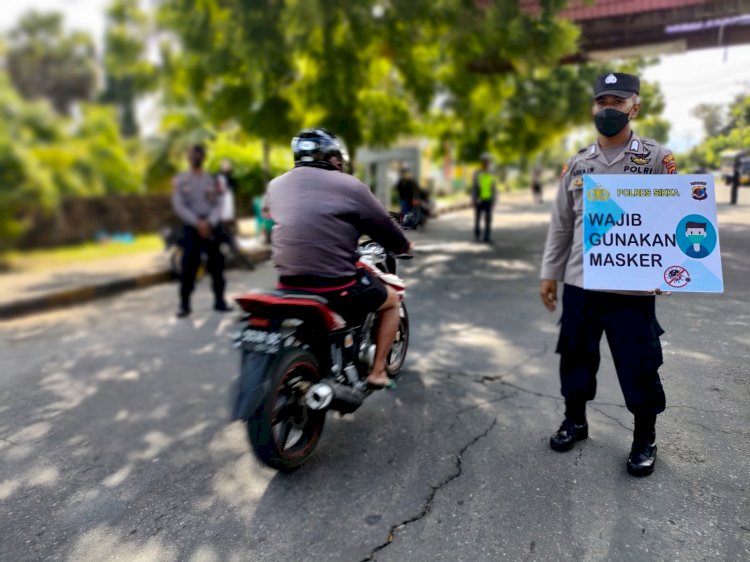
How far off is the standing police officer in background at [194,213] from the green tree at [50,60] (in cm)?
748

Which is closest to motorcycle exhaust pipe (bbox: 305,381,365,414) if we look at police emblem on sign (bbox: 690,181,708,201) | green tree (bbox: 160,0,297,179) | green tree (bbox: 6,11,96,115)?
police emblem on sign (bbox: 690,181,708,201)

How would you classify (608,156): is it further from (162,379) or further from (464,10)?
(464,10)

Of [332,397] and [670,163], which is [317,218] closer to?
[332,397]

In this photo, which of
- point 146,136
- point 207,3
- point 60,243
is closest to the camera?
point 207,3

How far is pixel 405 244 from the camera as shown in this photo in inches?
141

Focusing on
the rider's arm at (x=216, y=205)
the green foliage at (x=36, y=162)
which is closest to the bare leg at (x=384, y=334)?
the rider's arm at (x=216, y=205)

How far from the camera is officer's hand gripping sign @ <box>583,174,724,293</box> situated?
2678 millimetres

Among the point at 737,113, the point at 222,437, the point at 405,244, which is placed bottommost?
the point at 222,437

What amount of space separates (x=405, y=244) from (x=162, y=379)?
97.6 inches

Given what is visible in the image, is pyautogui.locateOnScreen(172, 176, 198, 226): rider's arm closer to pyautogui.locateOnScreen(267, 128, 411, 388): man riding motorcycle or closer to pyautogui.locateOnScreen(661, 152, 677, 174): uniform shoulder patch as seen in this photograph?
pyautogui.locateOnScreen(267, 128, 411, 388): man riding motorcycle

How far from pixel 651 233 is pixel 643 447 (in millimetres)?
1094

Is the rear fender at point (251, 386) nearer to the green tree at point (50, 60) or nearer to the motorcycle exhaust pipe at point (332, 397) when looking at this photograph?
the motorcycle exhaust pipe at point (332, 397)

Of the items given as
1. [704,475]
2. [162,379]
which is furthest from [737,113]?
[162,379]

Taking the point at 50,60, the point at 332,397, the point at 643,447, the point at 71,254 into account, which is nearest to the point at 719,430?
the point at 643,447
